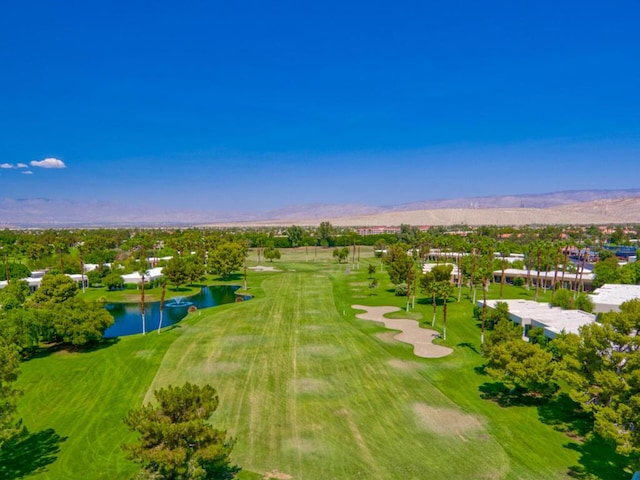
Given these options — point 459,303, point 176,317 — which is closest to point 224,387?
point 176,317

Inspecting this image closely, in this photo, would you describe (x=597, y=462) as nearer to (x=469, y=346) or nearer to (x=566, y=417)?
(x=566, y=417)

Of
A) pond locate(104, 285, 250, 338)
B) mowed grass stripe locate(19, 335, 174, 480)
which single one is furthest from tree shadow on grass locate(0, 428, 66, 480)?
pond locate(104, 285, 250, 338)

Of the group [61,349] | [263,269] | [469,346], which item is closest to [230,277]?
[263,269]

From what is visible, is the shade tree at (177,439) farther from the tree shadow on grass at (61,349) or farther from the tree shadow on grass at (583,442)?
the tree shadow on grass at (61,349)

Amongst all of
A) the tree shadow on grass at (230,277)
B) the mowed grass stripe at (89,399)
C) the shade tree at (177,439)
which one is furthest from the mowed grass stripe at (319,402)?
the tree shadow on grass at (230,277)

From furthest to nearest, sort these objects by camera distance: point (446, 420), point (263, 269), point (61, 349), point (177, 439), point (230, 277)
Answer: point (263, 269) → point (230, 277) → point (61, 349) → point (446, 420) → point (177, 439)

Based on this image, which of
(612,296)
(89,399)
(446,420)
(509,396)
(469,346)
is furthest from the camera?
(612,296)

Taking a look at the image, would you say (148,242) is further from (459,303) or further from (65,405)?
(65,405)

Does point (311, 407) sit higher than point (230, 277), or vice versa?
point (230, 277)
